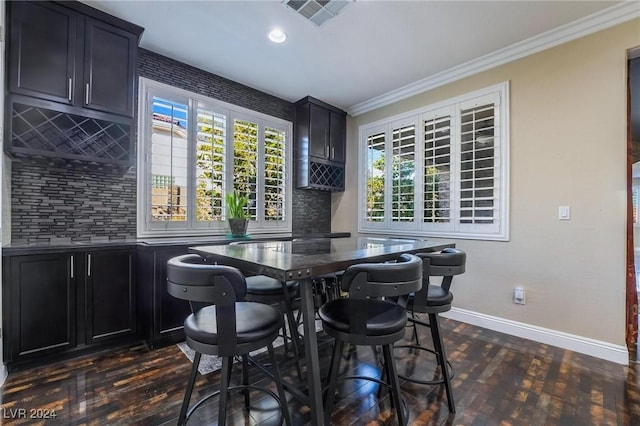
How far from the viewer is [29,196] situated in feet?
7.57

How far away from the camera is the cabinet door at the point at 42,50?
2.03 metres

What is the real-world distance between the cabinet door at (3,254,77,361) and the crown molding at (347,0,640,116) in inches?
154

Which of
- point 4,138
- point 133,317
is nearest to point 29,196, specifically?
point 4,138

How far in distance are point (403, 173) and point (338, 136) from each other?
4.03 feet

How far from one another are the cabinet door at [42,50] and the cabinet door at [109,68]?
0.34 ft

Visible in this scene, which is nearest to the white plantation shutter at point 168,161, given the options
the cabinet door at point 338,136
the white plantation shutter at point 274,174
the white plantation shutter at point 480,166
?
the white plantation shutter at point 274,174

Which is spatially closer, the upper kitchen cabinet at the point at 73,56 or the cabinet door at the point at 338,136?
the upper kitchen cabinet at the point at 73,56

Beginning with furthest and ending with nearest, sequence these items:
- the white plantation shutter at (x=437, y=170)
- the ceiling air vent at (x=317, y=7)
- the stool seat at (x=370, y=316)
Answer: the white plantation shutter at (x=437, y=170), the ceiling air vent at (x=317, y=7), the stool seat at (x=370, y=316)

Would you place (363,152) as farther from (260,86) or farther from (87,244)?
(87,244)

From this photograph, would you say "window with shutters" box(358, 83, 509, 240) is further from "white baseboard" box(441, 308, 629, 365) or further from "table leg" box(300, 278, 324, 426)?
"table leg" box(300, 278, 324, 426)

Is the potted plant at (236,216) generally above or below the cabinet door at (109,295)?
above

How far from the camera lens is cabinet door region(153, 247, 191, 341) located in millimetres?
2396

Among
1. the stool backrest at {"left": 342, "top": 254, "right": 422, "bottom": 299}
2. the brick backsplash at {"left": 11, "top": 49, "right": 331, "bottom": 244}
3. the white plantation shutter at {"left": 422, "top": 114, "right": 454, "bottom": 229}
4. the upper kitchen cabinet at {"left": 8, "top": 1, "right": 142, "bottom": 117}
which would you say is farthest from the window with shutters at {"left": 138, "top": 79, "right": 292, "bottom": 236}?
the stool backrest at {"left": 342, "top": 254, "right": 422, "bottom": 299}

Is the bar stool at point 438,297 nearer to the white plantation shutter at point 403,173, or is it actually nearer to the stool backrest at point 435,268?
the stool backrest at point 435,268
